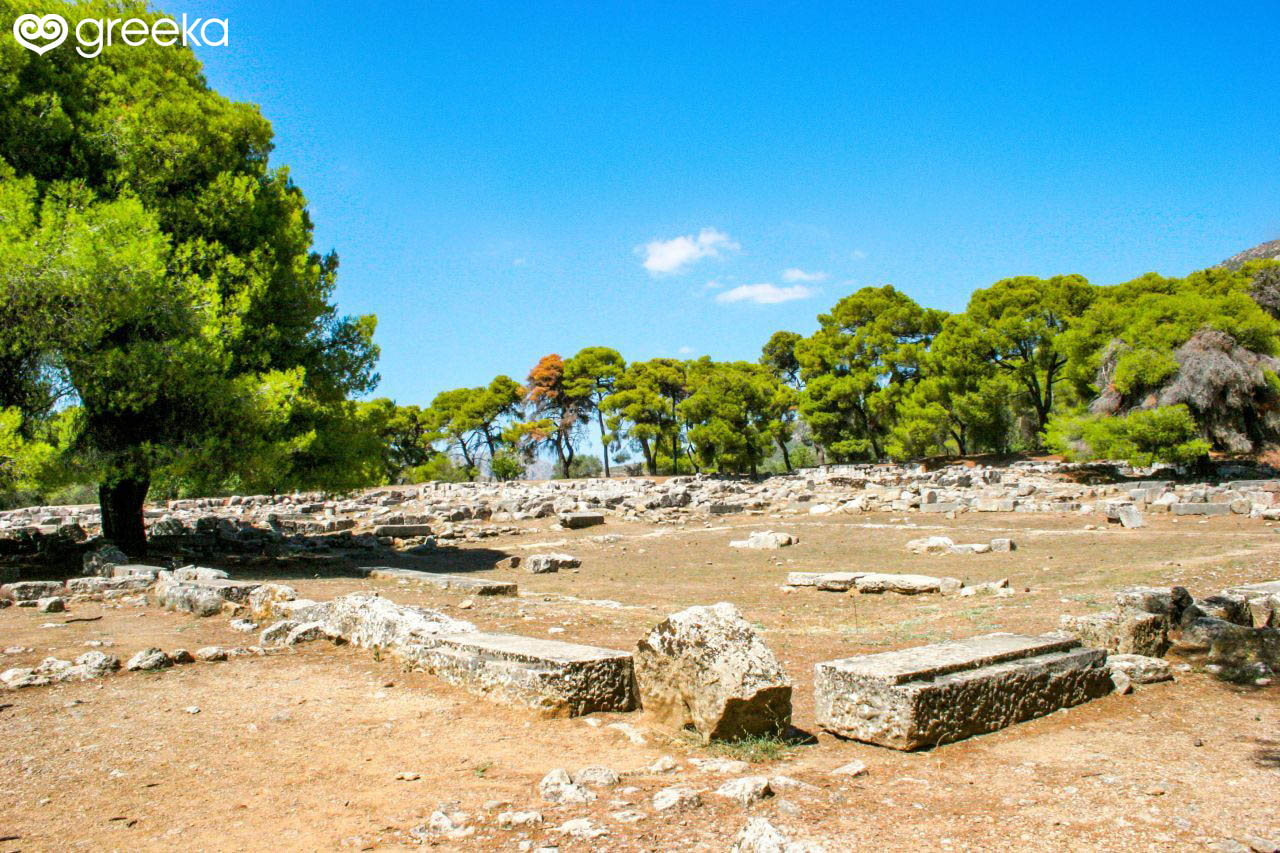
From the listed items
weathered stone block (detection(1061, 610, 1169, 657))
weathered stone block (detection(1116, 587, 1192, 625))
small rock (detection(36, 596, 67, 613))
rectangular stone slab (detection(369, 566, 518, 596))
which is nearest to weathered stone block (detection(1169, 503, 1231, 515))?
weathered stone block (detection(1116, 587, 1192, 625))

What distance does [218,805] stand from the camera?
3.85m

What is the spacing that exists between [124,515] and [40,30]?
29.9 feet

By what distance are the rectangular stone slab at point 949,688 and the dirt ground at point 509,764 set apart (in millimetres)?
116

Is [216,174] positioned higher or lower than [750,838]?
higher

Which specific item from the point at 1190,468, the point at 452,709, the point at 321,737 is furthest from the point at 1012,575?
the point at 1190,468

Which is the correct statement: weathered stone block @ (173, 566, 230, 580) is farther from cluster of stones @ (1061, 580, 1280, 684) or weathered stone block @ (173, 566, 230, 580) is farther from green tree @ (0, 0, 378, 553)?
cluster of stones @ (1061, 580, 1280, 684)

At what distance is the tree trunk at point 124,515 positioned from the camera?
15.0 meters

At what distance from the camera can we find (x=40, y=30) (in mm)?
13688

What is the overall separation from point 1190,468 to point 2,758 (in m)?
31.9

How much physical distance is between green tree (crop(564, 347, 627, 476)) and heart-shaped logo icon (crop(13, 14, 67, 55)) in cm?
3965

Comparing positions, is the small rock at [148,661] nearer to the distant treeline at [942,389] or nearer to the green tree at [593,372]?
the distant treeline at [942,389]

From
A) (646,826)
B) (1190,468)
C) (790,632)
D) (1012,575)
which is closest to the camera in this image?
(646,826)

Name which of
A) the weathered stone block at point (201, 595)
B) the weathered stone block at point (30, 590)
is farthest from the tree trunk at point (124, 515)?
the weathered stone block at point (201, 595)

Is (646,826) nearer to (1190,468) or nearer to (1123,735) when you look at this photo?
(1123,735)
